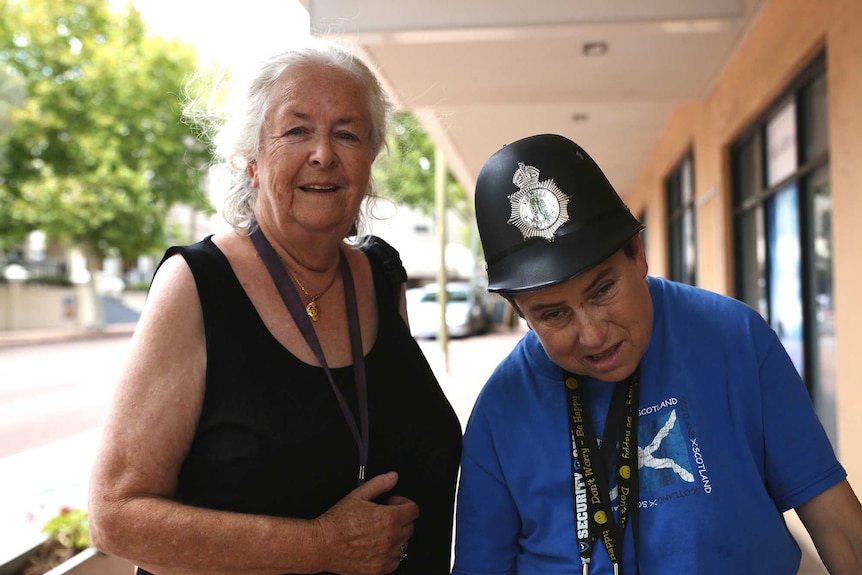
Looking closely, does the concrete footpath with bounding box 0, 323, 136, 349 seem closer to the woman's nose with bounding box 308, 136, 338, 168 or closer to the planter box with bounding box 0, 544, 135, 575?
the planter box with bounding box 0, 544, 135, 575

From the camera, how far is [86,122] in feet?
82.6

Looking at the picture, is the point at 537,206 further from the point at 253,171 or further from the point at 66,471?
the point at 66,471

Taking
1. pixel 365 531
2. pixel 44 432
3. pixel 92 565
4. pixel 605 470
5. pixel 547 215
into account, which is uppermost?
pixel 547 215

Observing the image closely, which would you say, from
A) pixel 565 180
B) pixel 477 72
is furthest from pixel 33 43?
pixel 565 180

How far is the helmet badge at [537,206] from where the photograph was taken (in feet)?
4.70

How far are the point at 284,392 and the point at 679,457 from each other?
0.83 metres

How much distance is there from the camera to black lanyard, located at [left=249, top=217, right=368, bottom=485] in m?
1.79

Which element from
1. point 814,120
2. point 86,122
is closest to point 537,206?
point 814,120

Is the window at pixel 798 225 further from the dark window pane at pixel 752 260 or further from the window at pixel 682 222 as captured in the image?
the window at pixel 682 222

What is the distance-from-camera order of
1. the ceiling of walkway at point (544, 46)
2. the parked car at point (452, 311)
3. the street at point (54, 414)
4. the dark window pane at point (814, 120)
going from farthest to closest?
the parked car at point (452, 311), the ceiling of walkway at point (544, 46), the dark window pane at point (814, 120), the street at point (54, 414)

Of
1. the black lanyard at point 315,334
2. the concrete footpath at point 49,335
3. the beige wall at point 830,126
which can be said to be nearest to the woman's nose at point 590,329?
the black lanyard at point 315,334

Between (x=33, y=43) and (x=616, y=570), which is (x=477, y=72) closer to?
(x=616, y=570)

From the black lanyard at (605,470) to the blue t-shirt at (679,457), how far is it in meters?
0.02

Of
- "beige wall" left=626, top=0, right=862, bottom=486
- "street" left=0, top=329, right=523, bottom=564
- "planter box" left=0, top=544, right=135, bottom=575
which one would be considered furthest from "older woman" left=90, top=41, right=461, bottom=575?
"beige wall" left=626, top=0, right=862, bottom=486
